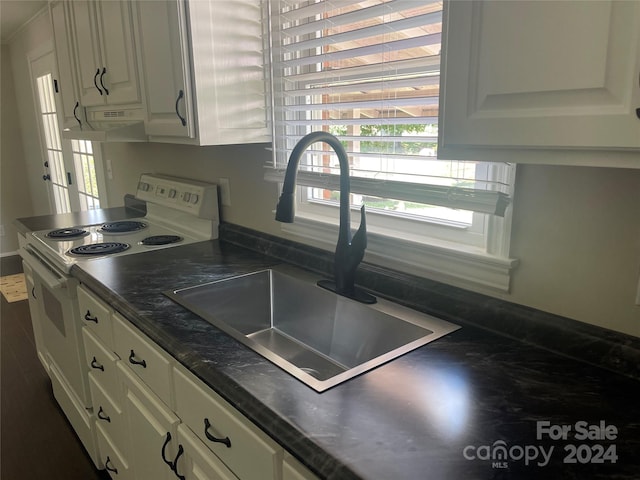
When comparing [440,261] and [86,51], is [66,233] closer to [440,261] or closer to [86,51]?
[86,51]

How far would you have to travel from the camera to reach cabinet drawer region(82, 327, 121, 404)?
64.6 inches

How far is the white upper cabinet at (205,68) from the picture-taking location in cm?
162

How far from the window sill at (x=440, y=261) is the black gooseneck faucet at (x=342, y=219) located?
0.36 feet

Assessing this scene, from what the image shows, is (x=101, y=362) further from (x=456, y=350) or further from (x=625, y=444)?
(x=625, y=444)

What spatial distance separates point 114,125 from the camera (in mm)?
2305

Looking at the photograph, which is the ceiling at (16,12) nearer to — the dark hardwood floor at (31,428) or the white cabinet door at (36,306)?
the white cabinet door at (36,306)

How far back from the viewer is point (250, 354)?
109 centimetres

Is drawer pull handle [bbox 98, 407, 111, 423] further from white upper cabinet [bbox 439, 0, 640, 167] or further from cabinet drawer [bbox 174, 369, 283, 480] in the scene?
white upper cabinet [bbox 439, 0, 640, 167]

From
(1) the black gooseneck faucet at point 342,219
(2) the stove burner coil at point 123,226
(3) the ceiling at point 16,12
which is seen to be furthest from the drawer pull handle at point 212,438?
(3) the ceiling at point 16,12

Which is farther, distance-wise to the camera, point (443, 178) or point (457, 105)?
point (443, 178)

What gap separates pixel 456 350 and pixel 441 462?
0.40 m

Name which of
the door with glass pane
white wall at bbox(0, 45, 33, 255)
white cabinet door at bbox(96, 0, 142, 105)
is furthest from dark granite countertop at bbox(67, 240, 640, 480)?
white wall at bbox(0, 45, 33, 255)

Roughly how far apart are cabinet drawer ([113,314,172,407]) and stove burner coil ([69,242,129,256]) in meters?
0.53

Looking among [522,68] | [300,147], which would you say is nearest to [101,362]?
[300,147]
